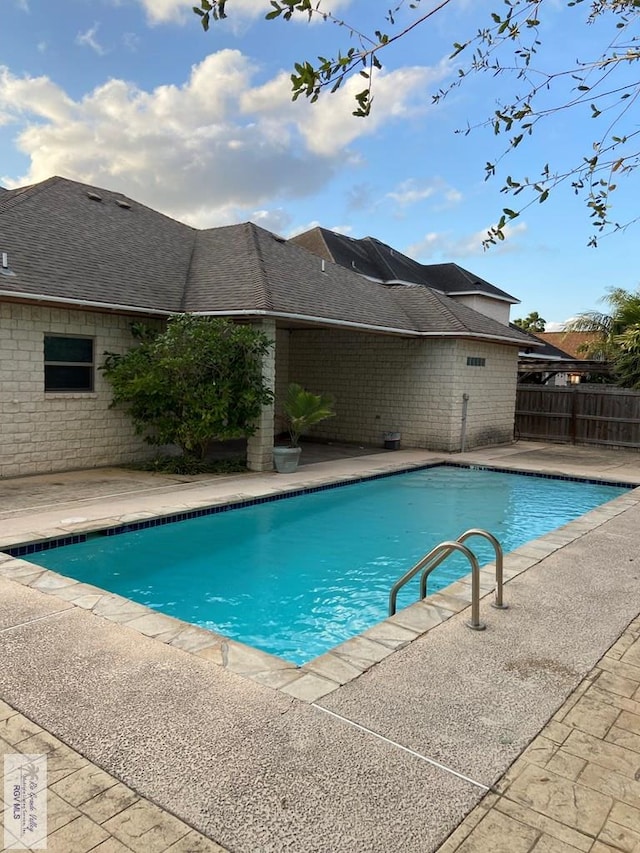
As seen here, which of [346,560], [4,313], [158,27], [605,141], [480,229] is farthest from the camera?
[158,27]

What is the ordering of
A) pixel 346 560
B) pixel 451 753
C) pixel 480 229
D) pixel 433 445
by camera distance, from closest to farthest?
pixel 451 753, pixel 480 229, pixel 346 560, pixel 433 445

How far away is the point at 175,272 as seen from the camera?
1388cm

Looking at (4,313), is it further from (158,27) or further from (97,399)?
(158,27)

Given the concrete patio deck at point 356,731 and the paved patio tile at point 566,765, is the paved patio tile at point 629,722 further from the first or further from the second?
the paved patio tile at point 566,765

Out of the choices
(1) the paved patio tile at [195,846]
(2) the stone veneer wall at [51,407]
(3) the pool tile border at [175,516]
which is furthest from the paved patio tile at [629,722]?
(2) the stone veneer wall at [51,407]

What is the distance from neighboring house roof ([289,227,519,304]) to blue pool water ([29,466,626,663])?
53.6 feet

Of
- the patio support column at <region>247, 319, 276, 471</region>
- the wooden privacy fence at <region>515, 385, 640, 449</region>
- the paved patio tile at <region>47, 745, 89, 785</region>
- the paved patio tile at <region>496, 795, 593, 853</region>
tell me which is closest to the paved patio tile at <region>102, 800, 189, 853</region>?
the paved patio tile at <region>47, 745, 89, 785</region>

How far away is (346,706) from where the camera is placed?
11.1 feet

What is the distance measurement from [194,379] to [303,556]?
4728mm

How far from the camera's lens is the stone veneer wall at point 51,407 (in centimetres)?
1020

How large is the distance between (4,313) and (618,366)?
15889 mm

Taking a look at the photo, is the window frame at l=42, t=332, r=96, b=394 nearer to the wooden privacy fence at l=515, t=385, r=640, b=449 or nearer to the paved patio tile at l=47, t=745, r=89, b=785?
the paved patio tile at l=47, t=745, r=89, b=785

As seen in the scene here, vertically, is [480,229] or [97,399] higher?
[480,229]

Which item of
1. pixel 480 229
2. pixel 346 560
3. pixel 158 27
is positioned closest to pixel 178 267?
pixel 158 27
